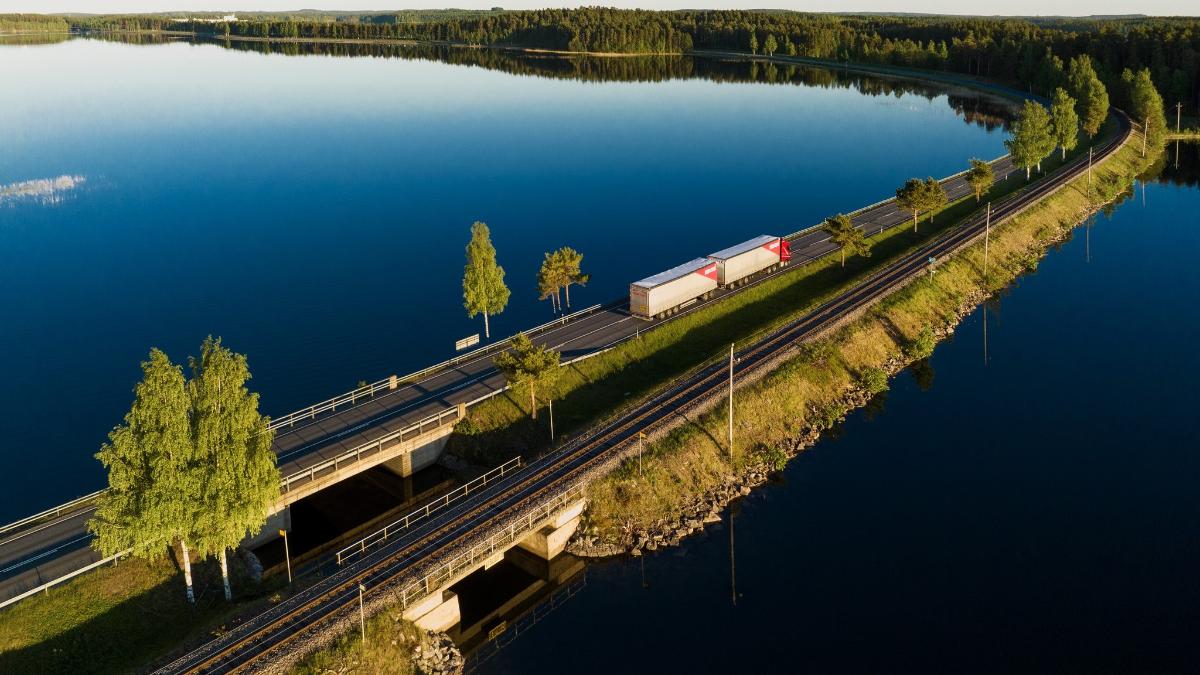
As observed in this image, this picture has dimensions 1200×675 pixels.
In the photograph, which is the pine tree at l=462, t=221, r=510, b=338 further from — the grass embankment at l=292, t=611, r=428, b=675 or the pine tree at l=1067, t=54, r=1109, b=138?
the pine tree at l=1067, t=54, r=1109, b=138

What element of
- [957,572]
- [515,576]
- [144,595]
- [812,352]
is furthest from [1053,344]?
[144,595]

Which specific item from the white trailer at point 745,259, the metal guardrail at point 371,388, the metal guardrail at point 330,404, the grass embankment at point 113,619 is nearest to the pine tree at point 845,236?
the white trailer at point 745,259

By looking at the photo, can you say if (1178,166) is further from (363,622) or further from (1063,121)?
(363,622)

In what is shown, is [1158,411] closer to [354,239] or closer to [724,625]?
[724,625]

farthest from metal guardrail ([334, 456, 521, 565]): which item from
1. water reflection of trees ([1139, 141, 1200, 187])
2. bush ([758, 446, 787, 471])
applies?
water reflection of trees ([1139, 141, 1200, 187])

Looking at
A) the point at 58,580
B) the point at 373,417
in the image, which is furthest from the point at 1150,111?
the point at 58,580

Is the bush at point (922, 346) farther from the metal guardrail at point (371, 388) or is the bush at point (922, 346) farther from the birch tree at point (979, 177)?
the birch tree at point (979, 177)
